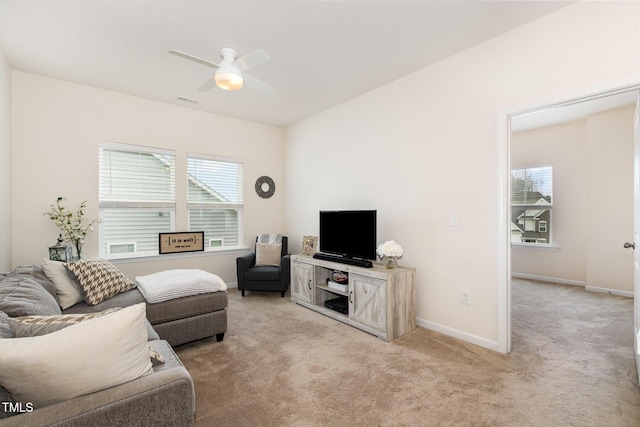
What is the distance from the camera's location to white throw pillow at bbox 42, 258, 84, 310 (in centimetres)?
236

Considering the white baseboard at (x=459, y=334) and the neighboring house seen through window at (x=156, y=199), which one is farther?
the neighboring house seen through window at (x=156, y=199)

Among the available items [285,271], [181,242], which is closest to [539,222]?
[285,271]

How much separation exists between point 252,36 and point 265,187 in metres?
2.97

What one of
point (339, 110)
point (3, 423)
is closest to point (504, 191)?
point (339, 110)

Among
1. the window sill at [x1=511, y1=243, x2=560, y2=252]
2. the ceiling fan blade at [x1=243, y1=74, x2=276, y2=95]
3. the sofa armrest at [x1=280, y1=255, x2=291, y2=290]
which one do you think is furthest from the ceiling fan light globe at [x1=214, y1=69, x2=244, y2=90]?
the window sill at [x1=511, y1=243, x2=560, y2=252]

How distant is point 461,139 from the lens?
2.98 meters

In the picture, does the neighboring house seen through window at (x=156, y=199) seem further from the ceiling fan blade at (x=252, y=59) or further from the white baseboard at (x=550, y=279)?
the white baseboard at (x=550, y=279)

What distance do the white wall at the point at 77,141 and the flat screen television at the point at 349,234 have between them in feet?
6.38

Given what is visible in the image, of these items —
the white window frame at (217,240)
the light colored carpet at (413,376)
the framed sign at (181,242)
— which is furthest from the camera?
the white window frame at (217,240)

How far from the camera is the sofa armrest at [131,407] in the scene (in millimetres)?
985

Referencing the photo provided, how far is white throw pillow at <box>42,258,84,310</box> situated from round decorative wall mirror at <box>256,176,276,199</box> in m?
3.10

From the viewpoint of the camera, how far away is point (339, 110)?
14.3 ft

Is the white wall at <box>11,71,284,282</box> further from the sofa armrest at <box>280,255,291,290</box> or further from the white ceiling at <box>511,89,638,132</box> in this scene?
the white ceiling at <box>511,89,638,132</box>

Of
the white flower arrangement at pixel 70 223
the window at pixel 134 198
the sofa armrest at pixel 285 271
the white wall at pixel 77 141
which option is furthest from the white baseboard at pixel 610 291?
the white flower arrangement at pixel 70 223
